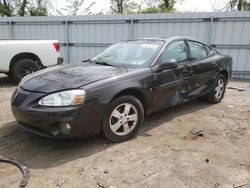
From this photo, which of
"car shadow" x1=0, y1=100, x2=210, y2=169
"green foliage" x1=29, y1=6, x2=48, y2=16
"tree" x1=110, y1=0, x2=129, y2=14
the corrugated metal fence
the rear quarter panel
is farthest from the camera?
"tree" x1=110, y1=0, x2=129, y2=14

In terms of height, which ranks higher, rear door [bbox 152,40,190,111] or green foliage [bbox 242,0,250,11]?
green foliage [bbox 242,0,250,11]

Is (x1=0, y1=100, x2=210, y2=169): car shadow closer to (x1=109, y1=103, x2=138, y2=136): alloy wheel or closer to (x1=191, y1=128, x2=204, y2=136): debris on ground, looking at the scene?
(x1=109, y1=103, x2=138, y2=136): alloy wheel

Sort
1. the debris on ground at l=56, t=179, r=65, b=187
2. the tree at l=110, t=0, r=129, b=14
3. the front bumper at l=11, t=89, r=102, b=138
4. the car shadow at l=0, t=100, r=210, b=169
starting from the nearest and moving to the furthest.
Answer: the debris on ground at l=56, t=179, r=65, b=187
the front bumper at l=11, t=89, r=102, b=138
the car shadow at l=0, t=100, r=210, b=169
the tree at l=110, t=0, r=129, b=14

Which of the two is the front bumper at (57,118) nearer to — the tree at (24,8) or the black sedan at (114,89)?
the black sedan at (114,89)

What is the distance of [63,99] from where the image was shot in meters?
3.14

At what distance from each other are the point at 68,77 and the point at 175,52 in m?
1.96

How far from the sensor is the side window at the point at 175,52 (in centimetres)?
423

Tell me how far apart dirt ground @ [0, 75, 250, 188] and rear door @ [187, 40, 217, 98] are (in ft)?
2.02

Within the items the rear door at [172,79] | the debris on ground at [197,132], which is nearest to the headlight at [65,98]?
the rear door at [172,79]

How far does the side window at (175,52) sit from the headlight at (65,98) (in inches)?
61.1

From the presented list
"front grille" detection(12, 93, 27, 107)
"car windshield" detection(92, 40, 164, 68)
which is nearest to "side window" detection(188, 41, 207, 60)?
"car windshield" detection(92, 40, 164, 68)

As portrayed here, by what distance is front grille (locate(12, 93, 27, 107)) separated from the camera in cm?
332

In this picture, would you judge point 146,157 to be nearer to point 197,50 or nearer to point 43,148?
point 43,148

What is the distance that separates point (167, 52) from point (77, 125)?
2017 mm
